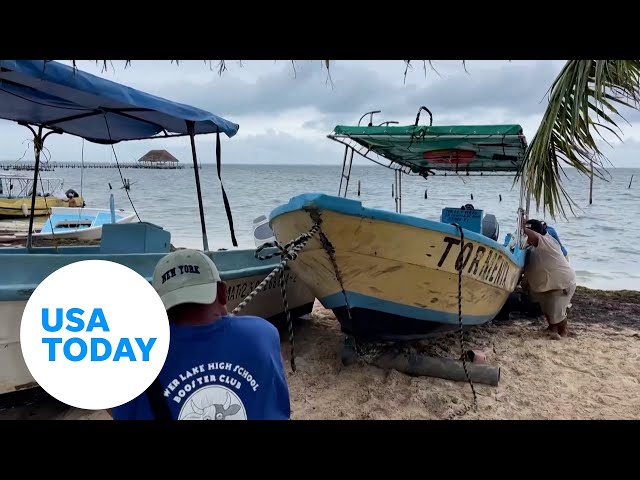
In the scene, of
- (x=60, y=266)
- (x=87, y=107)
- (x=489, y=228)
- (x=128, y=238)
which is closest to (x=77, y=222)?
(x=128, y=238)

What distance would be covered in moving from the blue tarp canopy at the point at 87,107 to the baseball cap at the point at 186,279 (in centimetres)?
242

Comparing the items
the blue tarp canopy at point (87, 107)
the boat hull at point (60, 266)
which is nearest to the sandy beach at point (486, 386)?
the boat hull at point (60, 266)

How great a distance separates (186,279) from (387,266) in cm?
317

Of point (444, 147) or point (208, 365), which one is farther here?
point (444, 147)

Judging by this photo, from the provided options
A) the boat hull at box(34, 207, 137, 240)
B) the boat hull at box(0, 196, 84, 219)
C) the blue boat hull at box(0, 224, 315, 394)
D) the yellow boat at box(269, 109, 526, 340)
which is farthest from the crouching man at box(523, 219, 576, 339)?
the boat hull at box(0, 196, 84, 219)

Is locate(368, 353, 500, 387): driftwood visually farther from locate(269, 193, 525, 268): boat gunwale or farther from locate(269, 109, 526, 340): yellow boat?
locate(269, 193, 525, 268): boat gunwale

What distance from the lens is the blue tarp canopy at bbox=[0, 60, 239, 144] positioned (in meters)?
4.00

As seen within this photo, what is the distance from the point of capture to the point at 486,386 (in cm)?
468

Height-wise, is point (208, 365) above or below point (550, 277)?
above

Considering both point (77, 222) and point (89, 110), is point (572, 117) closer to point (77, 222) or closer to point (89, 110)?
point (89, 110)

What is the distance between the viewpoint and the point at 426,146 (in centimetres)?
650

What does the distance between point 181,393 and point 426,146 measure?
5669 millimetres

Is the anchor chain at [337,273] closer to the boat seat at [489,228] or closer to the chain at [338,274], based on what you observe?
the chain at [338,274]

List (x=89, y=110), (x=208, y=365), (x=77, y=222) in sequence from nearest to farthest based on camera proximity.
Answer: (x=208, y=365) → (x=89, y=110) → (x=77, y=222)
